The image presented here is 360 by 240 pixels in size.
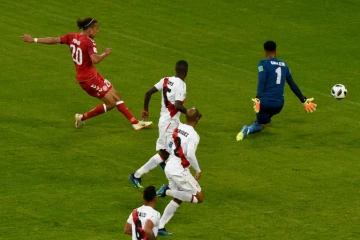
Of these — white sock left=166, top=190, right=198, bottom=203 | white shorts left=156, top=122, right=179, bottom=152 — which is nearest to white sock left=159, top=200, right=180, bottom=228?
white sock left=166, top=190, right=198, bottom=203

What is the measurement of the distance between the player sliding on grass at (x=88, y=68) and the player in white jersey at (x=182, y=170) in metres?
5.21

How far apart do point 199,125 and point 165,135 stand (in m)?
4.40

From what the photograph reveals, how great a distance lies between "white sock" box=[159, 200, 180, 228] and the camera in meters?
17.0

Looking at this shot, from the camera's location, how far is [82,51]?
22188 millimetres

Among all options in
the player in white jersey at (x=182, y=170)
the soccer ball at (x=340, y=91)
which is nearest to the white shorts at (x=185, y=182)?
the player in white jersey at (x=182, y=170)

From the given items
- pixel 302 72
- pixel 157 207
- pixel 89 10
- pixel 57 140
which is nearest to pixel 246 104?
pixel 302 72

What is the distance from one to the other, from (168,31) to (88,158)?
12.1 metres

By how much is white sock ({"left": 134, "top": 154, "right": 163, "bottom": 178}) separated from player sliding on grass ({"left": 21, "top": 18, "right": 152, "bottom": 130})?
11.6 ft

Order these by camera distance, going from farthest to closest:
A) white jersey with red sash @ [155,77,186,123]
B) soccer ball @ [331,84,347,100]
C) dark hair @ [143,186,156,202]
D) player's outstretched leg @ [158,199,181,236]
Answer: soccer ball @ [331,84,347,100] < white jersey with red sash @ [155,77,186,123] < player's outstretched leg @ [158,199,181,236] < dark hair @ [143,186,156,202]

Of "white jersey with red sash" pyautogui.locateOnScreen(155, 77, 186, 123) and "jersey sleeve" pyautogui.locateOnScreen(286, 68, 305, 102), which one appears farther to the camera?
"jersey sleeve" pyautogui.locateOnScreen(286, 68, 305, 102)

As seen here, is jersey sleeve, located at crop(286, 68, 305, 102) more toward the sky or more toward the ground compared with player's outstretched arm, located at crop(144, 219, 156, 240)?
more toward the sky

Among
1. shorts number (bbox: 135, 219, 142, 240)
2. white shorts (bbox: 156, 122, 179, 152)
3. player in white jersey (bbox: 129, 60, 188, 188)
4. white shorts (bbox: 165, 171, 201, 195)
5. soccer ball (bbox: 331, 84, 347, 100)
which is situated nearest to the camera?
shorts number (bbox: 135, 219, 142, 240)

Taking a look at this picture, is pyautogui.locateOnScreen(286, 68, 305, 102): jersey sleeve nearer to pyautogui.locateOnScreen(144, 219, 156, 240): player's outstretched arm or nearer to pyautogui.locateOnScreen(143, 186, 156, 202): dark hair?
pyautogui.locateOnScreen(143, 186, 156, 202): dark hair

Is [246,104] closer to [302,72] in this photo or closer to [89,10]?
[302,72]
